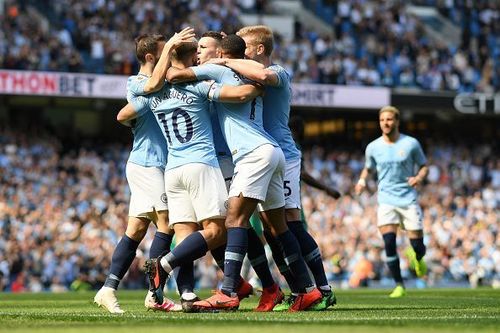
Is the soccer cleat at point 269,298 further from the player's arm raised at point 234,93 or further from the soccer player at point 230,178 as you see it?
the player's arm raised at point 234,93

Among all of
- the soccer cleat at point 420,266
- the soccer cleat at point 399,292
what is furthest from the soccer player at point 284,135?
the soccer cleat at point 420,266

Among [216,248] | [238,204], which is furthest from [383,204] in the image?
[238,204]

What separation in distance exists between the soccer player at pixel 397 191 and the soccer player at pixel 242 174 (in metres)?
5.54

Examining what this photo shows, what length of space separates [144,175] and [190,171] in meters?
0.90

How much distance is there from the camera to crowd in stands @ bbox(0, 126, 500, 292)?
24.6 metres

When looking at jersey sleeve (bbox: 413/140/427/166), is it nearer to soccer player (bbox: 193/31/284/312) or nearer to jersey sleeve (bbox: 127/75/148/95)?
soccer player (bbox: 193/31/284/312)

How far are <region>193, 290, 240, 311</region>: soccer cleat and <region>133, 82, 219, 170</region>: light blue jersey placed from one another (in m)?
1.13

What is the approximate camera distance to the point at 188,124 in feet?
32.8

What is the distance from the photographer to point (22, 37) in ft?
93.8

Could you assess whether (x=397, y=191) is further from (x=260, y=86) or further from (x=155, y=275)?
(x=155, y=275)

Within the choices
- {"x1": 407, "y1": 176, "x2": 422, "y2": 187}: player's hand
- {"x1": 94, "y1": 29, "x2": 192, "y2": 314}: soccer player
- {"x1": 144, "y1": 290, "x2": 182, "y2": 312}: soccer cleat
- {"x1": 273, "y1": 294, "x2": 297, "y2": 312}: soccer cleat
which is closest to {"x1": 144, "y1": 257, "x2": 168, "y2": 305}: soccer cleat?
{"x1": 144, "y1": 290, "x2": 182, "y2": 312}: soccer cleat

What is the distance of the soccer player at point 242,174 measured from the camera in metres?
9.73

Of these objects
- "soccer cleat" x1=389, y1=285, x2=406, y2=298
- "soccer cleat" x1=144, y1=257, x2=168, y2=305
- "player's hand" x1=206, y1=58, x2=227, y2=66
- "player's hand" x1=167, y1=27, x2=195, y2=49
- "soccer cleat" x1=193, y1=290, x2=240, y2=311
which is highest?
"player's hand" x1=167, y1=27, x2=195, y2=49

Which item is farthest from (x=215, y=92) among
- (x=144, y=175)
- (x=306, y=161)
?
(x=306, y=161)
